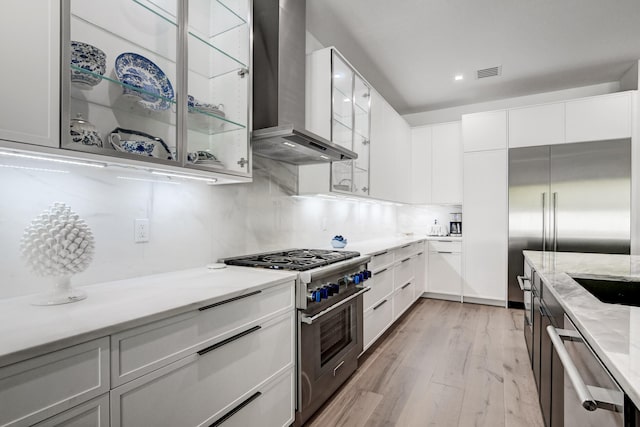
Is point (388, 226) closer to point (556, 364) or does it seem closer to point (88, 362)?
point (556, 364)

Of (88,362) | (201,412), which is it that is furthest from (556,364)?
(88,362)

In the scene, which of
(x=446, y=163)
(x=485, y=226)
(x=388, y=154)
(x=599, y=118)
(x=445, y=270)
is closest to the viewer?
(x=599, y=118)

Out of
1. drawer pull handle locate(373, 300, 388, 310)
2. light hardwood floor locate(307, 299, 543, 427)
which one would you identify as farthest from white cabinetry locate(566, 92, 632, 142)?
A: drawer pull handle locate(373, 300, 388, 310)

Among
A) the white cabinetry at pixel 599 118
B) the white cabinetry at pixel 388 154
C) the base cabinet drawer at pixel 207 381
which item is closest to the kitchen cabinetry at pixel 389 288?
the white cabinetry at pixel 388 154

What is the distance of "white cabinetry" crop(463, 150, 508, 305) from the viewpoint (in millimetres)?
4250

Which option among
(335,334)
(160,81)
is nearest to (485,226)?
(335,334)

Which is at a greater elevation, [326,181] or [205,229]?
[326,181]

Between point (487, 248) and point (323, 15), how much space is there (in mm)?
3464

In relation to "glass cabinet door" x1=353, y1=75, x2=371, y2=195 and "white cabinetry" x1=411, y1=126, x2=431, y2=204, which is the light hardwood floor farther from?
"white cabinetry" x1=411, y1=126, x2=431, y2=204

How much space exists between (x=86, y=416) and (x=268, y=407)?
872 millimetres

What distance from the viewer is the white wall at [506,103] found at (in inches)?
168

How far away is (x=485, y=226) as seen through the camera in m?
4.34

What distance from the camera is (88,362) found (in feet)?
2.89

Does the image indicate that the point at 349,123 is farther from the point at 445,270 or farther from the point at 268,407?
the point at 445,270
